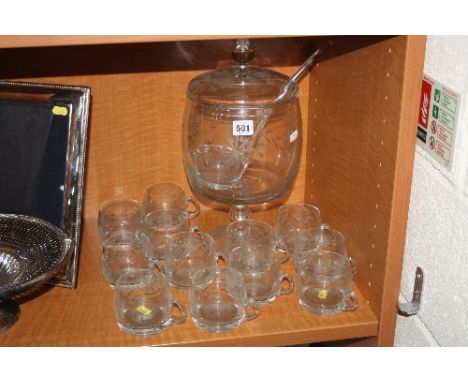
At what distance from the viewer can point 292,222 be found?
1.29m

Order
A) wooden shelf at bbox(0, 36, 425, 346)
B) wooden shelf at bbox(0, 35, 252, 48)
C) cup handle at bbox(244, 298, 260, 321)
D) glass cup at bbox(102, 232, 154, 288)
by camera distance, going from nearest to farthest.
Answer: wooden shelf at bbox(0, 35, 252, 48) < wooden shelf at bbox(0, 36, 425, 346) < cup handle at bbox(244, 298, 260, 321) < glass cup at bbox(102, 232, 154, 288)

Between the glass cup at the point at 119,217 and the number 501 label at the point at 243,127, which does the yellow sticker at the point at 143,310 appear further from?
the number 501 label at the point at 243,127

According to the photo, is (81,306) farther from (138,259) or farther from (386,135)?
(386,135)

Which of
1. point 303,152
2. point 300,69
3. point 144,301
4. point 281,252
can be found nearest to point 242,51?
point 300,69

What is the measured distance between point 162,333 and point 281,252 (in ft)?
1.01

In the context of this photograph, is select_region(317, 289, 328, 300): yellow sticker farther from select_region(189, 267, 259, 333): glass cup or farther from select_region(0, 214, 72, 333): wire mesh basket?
select_region(0, 214, 72, 333): wire mesh basket

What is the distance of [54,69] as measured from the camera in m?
1.24

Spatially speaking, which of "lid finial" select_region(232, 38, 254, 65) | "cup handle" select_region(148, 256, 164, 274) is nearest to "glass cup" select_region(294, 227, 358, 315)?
"cup handle" select_region(148, 256, 164, 274)

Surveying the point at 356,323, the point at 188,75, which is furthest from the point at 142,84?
the point at 356,323

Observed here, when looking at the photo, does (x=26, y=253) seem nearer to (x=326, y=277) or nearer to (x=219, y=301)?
(x=219, y=301)

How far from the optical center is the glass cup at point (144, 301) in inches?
41.4

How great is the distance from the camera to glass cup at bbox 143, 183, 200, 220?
1328mm

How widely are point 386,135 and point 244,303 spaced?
0.34 metres

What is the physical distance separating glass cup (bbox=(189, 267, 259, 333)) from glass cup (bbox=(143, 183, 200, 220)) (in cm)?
25
